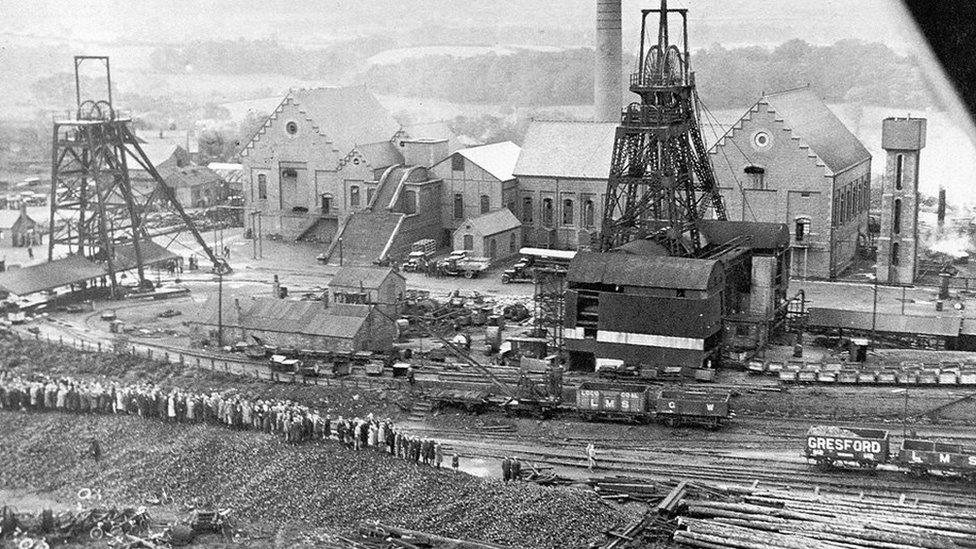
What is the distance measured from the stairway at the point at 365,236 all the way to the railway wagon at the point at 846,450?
22.4 meters

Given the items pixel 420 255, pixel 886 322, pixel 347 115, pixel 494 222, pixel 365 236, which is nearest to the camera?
pixel 886 322

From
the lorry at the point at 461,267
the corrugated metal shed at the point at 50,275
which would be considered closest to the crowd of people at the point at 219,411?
the corrugated metal shed at the point at 50,275

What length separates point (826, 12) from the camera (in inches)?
2205

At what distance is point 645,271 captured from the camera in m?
27.4

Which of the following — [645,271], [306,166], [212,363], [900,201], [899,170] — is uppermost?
[306,166]

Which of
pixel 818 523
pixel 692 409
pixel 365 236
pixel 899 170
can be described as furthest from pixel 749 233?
pixel 818 523

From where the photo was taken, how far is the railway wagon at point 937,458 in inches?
760

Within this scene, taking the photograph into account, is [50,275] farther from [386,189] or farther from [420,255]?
[386,189]

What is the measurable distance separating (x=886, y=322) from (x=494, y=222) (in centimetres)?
1615

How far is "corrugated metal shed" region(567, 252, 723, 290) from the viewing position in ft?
88.8

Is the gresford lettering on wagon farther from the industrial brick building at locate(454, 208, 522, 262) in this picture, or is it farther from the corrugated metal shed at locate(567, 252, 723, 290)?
the industrial brick building at locate(454, 208, 522, 262)

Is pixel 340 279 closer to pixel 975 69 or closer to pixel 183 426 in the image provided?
pixel 183 426

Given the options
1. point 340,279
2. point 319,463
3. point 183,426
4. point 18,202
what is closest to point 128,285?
point 18,202

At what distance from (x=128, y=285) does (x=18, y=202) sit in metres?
5.18
